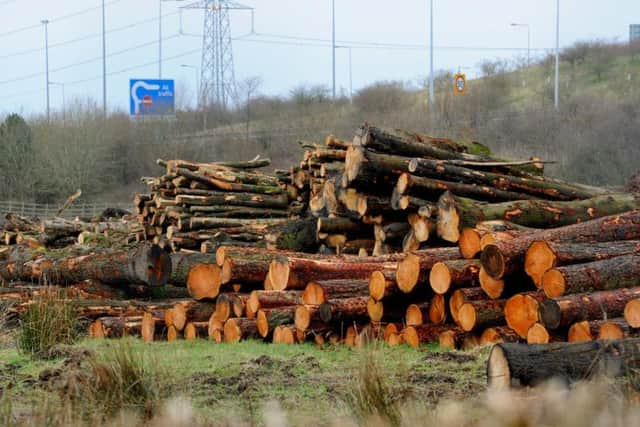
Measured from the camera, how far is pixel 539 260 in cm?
887

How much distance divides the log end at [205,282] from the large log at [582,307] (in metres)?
4.00

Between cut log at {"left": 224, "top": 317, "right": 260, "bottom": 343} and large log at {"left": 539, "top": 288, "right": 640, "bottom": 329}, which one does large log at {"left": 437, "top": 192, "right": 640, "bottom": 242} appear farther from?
large log at {"left": 539, "top": 288, "right": 640, "bottom": 329}

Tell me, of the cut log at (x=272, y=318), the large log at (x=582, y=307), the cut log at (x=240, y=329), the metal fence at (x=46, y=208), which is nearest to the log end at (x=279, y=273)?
the cut log at (x=272, y=318)

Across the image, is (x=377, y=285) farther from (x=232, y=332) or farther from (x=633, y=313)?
(x=633, y=313)

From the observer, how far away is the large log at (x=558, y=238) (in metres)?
9.01

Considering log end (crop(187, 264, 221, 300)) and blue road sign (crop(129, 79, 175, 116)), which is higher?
blue road sign (crop(129, 79, 175, 116))

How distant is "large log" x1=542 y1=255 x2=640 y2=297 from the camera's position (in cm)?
858

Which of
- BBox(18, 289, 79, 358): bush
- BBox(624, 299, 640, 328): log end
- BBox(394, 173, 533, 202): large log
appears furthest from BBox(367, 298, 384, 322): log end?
BBox(18, 289, 79, 358): bush

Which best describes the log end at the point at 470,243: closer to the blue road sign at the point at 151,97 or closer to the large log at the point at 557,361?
the large log at the point at 557,361

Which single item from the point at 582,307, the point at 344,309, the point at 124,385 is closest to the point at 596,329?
the point at 582,307

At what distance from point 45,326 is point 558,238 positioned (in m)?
5.38

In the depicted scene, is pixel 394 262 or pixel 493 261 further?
pixel 394 262

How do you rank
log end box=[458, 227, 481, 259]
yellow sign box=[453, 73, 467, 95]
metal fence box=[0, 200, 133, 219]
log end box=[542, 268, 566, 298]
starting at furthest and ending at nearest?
1. yellow sign box=[453, 73, 467, 95]
2. metal fence box=[0, 200, 133, 219]
3. log end box=[458, 227, 481, 259]
4. log end box=[542, 268, 566, 298]

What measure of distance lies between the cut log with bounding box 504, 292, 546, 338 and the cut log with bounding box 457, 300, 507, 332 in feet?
0.81
